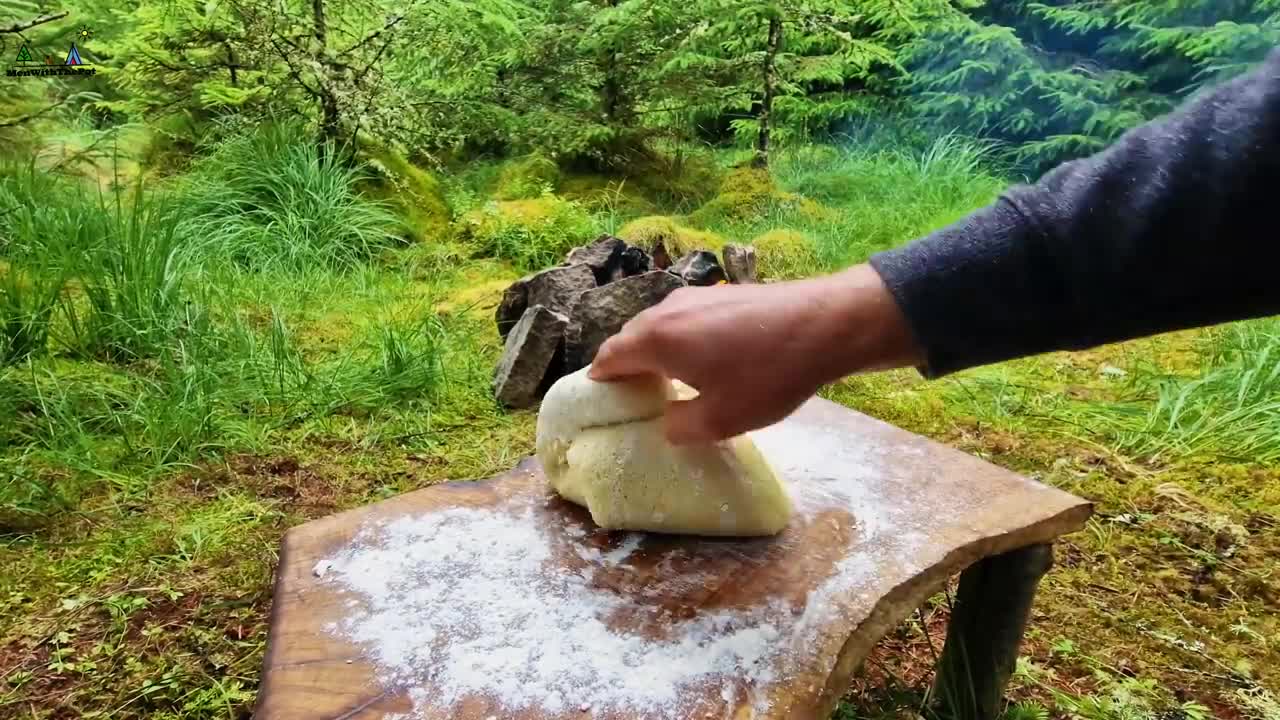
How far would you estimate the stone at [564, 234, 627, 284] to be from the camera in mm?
3135

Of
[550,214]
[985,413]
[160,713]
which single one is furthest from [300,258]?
[985,413]

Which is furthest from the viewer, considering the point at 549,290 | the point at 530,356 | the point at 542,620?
the point at 549,290

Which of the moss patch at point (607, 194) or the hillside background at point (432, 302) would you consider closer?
the hillside background at point (432, 302)

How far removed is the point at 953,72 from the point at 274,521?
6.94 metres

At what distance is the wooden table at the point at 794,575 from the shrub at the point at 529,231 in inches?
116

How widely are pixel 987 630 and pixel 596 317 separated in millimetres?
1584

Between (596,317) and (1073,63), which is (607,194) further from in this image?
(1073,63)

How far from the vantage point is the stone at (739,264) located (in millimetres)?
3482

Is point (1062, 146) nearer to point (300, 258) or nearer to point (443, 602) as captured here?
point (300, 258)

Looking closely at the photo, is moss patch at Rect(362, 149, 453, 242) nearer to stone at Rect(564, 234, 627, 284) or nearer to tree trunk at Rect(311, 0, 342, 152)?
tree trunk at Rect(311, 0, 342, 152)

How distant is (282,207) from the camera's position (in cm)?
417

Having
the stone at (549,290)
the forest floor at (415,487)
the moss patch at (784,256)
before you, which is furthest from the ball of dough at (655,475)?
the moss patch at (784,256)

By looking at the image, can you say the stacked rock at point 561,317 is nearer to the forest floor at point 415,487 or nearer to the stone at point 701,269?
the stone at point 701,269

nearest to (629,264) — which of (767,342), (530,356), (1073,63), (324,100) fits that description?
(530,356)
